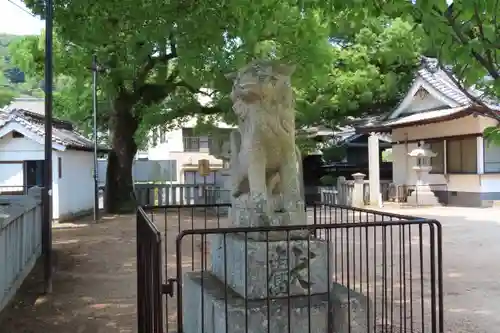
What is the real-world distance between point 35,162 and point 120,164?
351 centimetres

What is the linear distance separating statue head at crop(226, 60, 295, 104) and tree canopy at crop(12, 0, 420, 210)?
2.67ft

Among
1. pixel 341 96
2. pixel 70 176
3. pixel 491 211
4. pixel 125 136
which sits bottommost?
pixel 491 211

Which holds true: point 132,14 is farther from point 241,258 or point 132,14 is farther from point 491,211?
point 491,211

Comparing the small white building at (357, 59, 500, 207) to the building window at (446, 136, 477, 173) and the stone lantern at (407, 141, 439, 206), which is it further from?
the stone lantern at (407, 141, 439, 206)

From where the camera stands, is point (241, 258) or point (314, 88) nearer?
point (241, 258)

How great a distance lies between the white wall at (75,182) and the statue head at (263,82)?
50.3 feet

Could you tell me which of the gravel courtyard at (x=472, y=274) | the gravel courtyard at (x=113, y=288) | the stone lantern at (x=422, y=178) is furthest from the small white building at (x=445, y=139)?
the gravel courtyard at (x=113, y=288)

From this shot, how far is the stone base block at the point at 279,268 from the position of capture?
432cm

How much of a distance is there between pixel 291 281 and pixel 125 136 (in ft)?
59.6

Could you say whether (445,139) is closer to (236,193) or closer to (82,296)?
(82,296)

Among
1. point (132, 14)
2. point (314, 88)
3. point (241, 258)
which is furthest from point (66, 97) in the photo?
point (241, 258)

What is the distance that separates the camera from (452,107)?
21094mm

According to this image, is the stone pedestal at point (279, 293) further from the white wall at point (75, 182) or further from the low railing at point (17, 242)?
the white wall at point (75, 182)

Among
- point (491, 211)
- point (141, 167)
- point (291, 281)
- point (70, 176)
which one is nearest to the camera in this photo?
point (291, 281)
